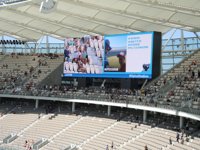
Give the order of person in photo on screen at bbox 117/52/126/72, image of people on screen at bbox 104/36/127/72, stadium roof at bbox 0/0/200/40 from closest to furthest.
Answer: stadium roof at bbox 0/0/200/40 < person in photo on screen at bbox 117/52/126/72 < image of people on screen at bbox 104/36/127/72

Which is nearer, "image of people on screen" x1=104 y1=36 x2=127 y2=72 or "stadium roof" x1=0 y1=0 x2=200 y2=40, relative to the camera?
"stadium roof" x1=0 y1=0 x2=200 y2=40

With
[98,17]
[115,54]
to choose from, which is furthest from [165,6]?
[98,17]

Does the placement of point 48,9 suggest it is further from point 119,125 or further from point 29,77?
point 29,77

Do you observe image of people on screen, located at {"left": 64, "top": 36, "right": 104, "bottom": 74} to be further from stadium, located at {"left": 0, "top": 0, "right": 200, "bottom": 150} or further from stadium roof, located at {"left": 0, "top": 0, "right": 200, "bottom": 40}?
stadium roof, located at {"left": 0, "top": 0, "right": 200, "bottom": 40}

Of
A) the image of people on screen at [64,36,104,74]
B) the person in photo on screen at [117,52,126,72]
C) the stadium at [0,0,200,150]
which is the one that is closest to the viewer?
the stadium at [0,0,200,150]

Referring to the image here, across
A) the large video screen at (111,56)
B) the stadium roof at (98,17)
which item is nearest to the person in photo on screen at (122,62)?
the large video screen at (111,56)

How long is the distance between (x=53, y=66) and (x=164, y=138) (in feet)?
83.6

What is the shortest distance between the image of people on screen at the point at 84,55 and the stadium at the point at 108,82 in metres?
0.10

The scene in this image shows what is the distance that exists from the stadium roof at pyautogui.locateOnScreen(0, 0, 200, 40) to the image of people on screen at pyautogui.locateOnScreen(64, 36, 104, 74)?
6.81ft

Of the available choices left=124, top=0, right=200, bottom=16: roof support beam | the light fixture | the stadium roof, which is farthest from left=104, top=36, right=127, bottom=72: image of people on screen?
the light fixture

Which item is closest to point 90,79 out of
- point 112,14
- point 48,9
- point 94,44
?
point 94,44

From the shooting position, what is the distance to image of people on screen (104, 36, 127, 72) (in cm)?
4284

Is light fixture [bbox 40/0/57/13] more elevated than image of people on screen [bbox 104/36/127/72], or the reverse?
light fixture [bbox 40/0/57/13]

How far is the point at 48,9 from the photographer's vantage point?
3706 centimetres
